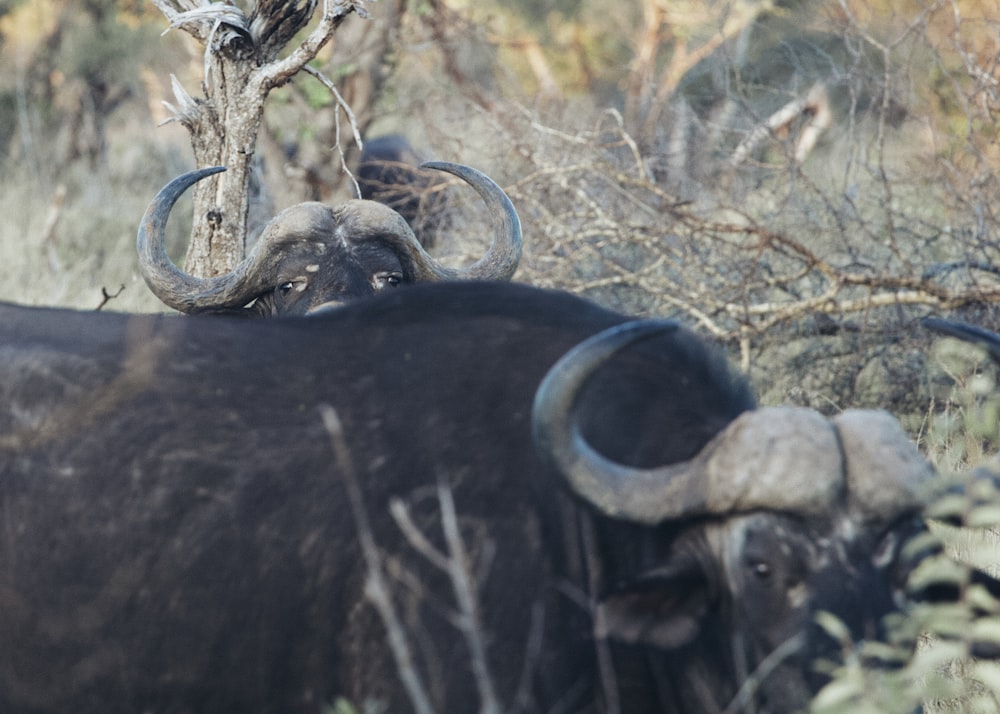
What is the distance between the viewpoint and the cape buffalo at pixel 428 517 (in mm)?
2730

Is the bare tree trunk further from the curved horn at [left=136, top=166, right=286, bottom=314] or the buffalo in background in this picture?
the buffalo in background

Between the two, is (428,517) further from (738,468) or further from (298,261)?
(298,261)

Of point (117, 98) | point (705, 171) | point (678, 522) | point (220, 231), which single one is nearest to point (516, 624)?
point (678, 522)

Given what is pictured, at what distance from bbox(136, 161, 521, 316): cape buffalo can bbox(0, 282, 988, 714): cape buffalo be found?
89.3 inches

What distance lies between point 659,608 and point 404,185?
7.54 metres

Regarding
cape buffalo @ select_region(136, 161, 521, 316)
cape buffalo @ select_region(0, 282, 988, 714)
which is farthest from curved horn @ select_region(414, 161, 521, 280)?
cape buffalo @ select_region(0, 282, 988, 714)

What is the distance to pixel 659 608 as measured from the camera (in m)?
2.83

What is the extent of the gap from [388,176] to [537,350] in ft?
26.1

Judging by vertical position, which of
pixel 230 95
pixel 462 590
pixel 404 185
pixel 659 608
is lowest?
pixel 404 185

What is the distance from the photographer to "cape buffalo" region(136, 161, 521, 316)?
18.4 ft

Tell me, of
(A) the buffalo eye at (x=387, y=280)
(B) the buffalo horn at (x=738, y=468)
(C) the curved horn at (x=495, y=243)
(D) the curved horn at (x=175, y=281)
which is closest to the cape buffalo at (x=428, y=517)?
(B) the buffalo horn at (x=738, y=468)

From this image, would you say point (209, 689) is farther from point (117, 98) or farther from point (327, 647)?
point (117, 98)

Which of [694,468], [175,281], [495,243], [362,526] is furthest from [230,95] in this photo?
[694,468]

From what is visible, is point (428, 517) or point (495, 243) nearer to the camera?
point (428, 517)
